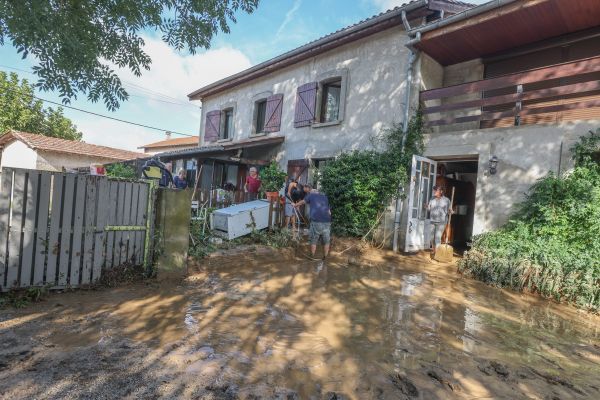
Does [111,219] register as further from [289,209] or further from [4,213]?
[289,209]

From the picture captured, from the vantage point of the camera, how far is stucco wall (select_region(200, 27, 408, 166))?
8.92 m

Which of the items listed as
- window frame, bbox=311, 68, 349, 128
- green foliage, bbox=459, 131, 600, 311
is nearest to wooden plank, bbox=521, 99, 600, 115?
green foliage, bbox=459, 131, 600, 311

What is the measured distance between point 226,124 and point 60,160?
10588 millimetres

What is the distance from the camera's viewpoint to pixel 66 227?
4.30 metres

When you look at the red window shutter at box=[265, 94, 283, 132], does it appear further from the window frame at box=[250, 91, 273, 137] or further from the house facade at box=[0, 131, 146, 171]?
the house facade at box=[0, 131, 146, 171]

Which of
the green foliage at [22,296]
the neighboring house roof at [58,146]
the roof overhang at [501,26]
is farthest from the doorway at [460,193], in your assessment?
the neighboring house roof at [58,146]

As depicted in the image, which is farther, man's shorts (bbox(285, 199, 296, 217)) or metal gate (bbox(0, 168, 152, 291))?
man's shorts (bbox(285, 199, 296, 217))

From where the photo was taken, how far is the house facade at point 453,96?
6.68m

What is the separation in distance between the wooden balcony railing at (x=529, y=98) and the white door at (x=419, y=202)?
113 centimetres

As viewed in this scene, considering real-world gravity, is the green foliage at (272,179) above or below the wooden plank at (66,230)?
above

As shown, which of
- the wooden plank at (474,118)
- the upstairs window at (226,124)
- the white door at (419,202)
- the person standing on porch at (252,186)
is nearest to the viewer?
the wooden plank at (474,118)

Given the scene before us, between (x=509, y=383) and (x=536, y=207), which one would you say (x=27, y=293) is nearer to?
(x=509, y=383)

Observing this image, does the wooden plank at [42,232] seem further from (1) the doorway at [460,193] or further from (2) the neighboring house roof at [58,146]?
(2) the neighboring house roof at [58,146]

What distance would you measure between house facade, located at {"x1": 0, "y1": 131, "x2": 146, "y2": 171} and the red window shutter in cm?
1168
